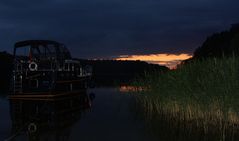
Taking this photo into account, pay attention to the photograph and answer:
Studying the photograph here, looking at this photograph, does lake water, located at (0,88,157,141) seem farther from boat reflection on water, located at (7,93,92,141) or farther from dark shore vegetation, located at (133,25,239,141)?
dark shore vegetation, located at (133,25,239,141)

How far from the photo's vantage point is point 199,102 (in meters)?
16.7

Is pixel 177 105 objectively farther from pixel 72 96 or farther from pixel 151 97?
pixel 72 96

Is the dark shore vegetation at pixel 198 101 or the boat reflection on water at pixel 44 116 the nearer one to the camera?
the dark shore vegetation at pixel 198 101

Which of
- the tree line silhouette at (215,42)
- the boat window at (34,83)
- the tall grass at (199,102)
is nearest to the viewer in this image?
the tall grass at (199,102)

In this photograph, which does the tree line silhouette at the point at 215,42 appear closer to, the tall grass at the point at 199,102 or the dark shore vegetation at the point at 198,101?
the dark shore vegetation at the point at 198,101

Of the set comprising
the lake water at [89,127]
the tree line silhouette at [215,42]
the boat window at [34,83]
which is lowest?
the lake water at [89,127]

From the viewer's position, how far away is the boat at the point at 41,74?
20156 millimetres

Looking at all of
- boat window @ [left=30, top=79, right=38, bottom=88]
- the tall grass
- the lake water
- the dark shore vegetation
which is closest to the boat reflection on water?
the lake water

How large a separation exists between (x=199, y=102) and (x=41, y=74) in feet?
29.0

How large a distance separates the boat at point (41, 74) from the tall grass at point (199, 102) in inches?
193

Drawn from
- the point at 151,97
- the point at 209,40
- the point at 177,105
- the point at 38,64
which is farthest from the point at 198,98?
the point at 209,40

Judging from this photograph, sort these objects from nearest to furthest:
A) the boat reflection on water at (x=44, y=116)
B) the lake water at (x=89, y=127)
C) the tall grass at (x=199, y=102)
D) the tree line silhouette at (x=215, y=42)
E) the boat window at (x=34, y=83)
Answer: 1. the tall grass at (x=199, y=102)
2. the lake water at (x=89, y=127)
3. the boat reflection on water at (x=44, y=116)
4. the boat window at (x=34, y=83)
5. the tree line silhouette at (x=215, y=42)

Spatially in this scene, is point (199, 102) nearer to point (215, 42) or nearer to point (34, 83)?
point (34, 83)

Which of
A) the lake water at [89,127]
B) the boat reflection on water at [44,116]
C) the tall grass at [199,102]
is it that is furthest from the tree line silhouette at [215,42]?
the tall grass at [199,102]
